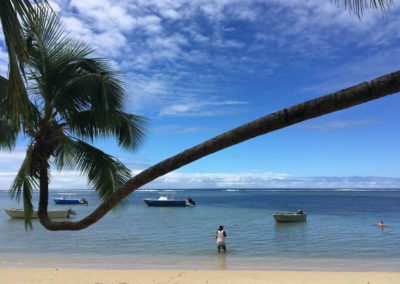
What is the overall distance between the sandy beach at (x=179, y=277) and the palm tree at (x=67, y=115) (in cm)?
620

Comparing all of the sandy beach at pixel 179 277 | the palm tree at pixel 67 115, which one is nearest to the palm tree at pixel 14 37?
the palm tree at pixel 67 115

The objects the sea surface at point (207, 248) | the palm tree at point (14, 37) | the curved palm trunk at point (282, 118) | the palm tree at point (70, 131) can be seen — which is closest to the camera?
the palm tree at point (14, 37)

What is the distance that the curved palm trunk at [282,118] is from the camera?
10.3ft

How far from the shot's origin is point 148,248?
21.9 meters

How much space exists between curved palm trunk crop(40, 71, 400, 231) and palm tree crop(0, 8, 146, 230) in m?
2.35

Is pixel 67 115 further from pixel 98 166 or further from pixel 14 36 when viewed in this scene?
pixel 14 36

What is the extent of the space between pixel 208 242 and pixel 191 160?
68.0 ft

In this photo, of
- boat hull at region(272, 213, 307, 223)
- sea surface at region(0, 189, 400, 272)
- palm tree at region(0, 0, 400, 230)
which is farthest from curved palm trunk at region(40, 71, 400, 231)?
boat hull at region(272, 213, 307, 223)

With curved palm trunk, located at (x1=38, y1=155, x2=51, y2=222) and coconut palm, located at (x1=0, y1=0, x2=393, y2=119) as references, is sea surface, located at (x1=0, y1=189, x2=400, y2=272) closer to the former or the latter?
curved palm trunk, located at (x1=38, y1=155, x2=51, y2=222)

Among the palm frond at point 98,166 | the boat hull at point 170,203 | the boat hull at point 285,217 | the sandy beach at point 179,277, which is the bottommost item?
the sandy beach at point 179,277

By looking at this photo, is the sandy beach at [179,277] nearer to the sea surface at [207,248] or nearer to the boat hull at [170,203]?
the sea surface at [207,248]

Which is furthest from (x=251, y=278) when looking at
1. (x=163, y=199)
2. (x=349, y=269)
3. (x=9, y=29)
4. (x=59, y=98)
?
(x=163, y=199)

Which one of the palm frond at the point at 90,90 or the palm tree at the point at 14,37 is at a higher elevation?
the palm frond at the point at 90,90

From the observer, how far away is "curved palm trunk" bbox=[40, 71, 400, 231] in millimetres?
3146
